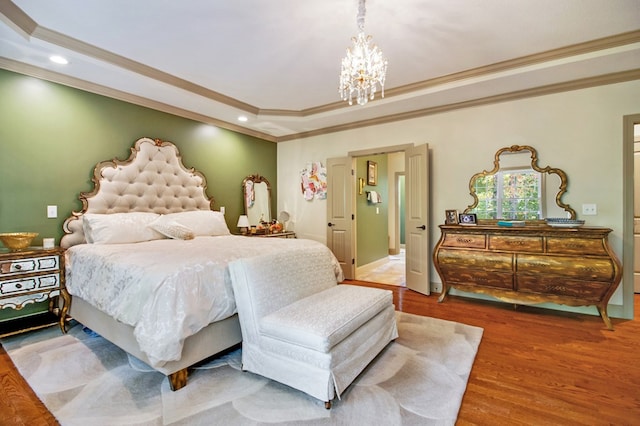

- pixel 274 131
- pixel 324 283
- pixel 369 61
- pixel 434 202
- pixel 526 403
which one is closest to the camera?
pixel 526 403

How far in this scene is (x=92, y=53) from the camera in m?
2.85

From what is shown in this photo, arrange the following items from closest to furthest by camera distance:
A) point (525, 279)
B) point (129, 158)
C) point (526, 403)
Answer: point (526, 403)
point (525, 279)
point (129, 158)

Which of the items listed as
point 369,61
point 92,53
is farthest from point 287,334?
point 92,53

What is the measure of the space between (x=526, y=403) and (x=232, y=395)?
5.82ft

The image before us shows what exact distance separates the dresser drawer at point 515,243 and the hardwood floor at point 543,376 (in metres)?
0.73

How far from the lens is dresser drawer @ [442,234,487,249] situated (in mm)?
3586

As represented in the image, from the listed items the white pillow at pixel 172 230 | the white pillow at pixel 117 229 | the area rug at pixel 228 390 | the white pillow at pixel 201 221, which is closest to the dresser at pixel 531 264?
the area rug at pixel 228 390

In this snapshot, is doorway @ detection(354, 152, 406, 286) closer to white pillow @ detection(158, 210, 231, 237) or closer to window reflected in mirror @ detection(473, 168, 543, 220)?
window reflected in mirror @ detection(473, 168, 543, 220)

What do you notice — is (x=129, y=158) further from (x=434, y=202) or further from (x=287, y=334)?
(x=434, y=202)

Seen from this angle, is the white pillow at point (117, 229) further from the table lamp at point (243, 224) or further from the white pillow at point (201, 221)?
the table lamp at point (243, 224)

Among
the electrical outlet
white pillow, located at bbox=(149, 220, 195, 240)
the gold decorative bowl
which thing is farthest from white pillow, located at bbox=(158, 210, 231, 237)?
the electrical outlet

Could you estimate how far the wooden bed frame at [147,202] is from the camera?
212cm

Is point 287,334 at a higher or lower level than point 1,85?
lower

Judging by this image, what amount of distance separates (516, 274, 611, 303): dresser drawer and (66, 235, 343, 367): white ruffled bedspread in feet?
8.12
